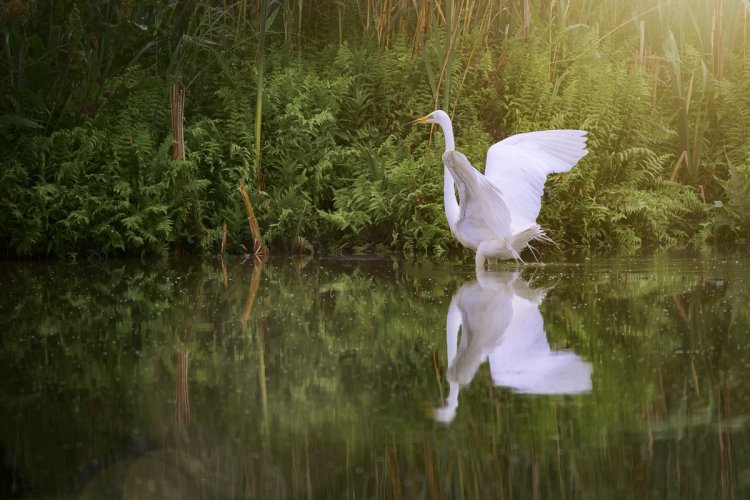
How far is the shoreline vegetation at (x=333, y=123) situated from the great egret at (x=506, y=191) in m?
0.91

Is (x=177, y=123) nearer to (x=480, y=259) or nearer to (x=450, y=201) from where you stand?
(x=450, y=201)

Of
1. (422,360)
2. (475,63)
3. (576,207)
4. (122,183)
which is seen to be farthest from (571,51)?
(422,360)

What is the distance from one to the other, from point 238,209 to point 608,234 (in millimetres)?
3606

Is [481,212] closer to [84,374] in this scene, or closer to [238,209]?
[238,209]

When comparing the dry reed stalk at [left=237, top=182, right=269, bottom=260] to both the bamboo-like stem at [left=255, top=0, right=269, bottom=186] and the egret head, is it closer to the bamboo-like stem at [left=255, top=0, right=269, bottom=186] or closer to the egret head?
the bamboo-like stem at [left=255, top=0, right=269, bottom=186]

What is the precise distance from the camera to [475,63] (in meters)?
12.2

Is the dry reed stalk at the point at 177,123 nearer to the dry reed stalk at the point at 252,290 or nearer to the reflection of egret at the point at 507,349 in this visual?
the dry reed stalk at the point at 252,290

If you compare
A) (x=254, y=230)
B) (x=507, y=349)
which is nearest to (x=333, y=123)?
(x=254, y=230)

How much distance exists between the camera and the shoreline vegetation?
34.3 feet

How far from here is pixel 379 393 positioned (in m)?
4.26

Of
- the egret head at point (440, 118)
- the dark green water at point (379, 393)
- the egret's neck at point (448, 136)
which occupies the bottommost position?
the dark green water at point (379, 393)

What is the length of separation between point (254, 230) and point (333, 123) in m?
1.64

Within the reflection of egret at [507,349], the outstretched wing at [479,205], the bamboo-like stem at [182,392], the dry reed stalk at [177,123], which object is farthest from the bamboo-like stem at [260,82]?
the bamboo-like stem at [182,392]

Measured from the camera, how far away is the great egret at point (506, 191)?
8.55 metres
